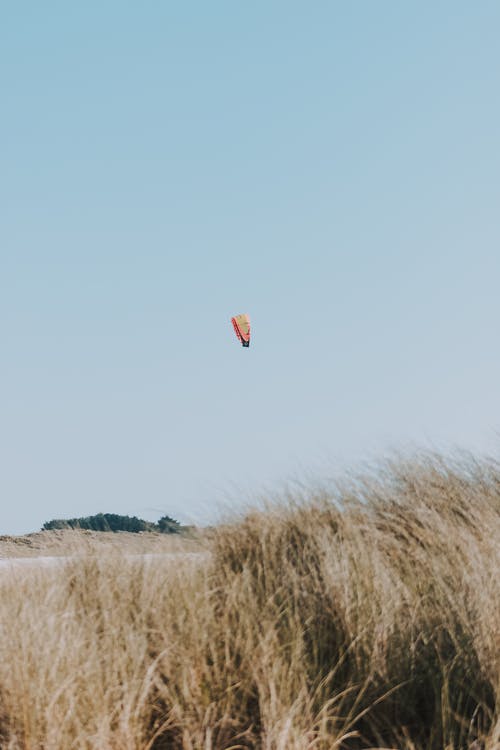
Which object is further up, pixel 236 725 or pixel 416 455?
pixel 416 455

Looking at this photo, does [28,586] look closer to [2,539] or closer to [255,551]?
[255,551]

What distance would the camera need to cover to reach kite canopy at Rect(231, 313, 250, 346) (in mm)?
13922

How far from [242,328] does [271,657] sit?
10838 mm

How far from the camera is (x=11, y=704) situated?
3.13 meters

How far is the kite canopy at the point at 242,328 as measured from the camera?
13.9 metres

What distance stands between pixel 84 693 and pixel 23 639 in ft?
1.09

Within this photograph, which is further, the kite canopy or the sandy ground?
the kite canopy

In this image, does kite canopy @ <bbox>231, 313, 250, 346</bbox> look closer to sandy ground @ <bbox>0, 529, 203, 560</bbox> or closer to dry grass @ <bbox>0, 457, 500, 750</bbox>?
sandy ground @ <bbox>0, 529, 203, 560</bbox>

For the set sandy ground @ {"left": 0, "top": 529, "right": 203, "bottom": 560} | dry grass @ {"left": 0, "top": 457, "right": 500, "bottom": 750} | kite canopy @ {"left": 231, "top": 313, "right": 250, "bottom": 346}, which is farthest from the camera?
kite canopy @ {"left": 231, "top": 313, "right": 250, "bottom": 346}

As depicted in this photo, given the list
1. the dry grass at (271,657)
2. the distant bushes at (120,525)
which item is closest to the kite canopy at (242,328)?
the distant bushes at (120,525)

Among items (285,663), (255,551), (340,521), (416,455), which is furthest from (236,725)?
(416,455)

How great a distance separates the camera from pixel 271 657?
329 cm

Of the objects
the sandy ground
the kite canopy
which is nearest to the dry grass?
the sandy ground

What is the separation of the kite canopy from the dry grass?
367 inches
